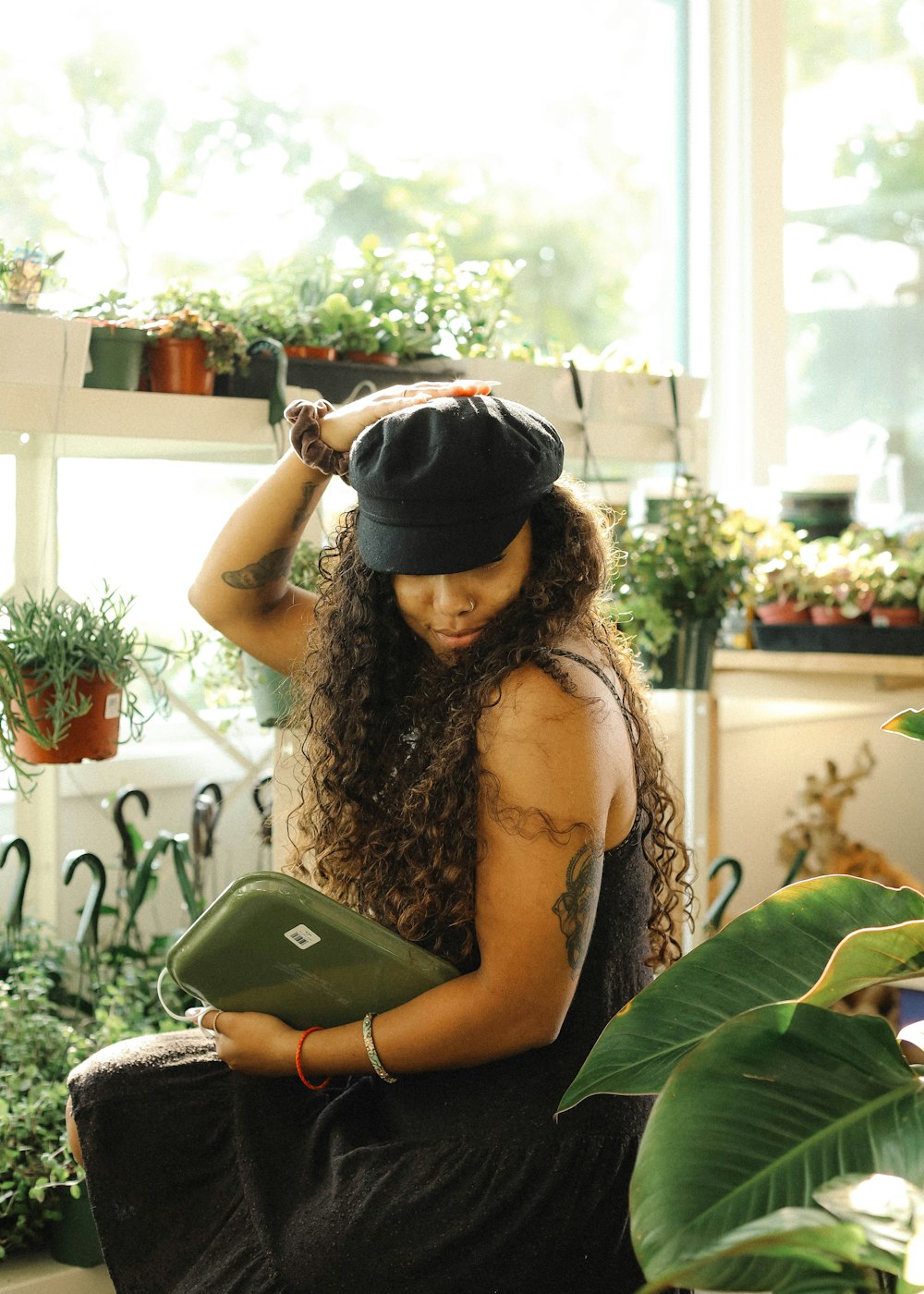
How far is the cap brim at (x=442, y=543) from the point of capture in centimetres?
123

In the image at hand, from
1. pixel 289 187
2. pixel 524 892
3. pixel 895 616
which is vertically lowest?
pixel 524 892

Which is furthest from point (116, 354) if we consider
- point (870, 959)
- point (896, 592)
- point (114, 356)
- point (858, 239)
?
point (858, 239)

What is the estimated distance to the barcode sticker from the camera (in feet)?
4.13

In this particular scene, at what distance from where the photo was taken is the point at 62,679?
164 centimetres

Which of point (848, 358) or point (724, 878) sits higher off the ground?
point (848, 358)

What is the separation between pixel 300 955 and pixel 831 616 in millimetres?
1728

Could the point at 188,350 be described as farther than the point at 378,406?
Yes

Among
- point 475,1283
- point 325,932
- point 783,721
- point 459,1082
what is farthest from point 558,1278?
point 783,721

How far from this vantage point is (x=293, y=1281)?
46.8 inches

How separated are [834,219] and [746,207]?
0.42 m

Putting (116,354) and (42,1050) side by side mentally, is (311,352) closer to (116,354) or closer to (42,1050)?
(116,354)

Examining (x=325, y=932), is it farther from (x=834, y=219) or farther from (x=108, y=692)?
(x=834, y=219)

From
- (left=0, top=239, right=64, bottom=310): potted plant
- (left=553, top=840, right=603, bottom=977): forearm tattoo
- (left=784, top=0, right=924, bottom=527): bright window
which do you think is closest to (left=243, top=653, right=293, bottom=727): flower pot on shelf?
(left=0, top=239, right=64, bottom=310): potted plant

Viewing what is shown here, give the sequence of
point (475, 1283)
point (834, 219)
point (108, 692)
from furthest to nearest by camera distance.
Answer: point (834, 219), point (108, 692), point (475, 1283)
